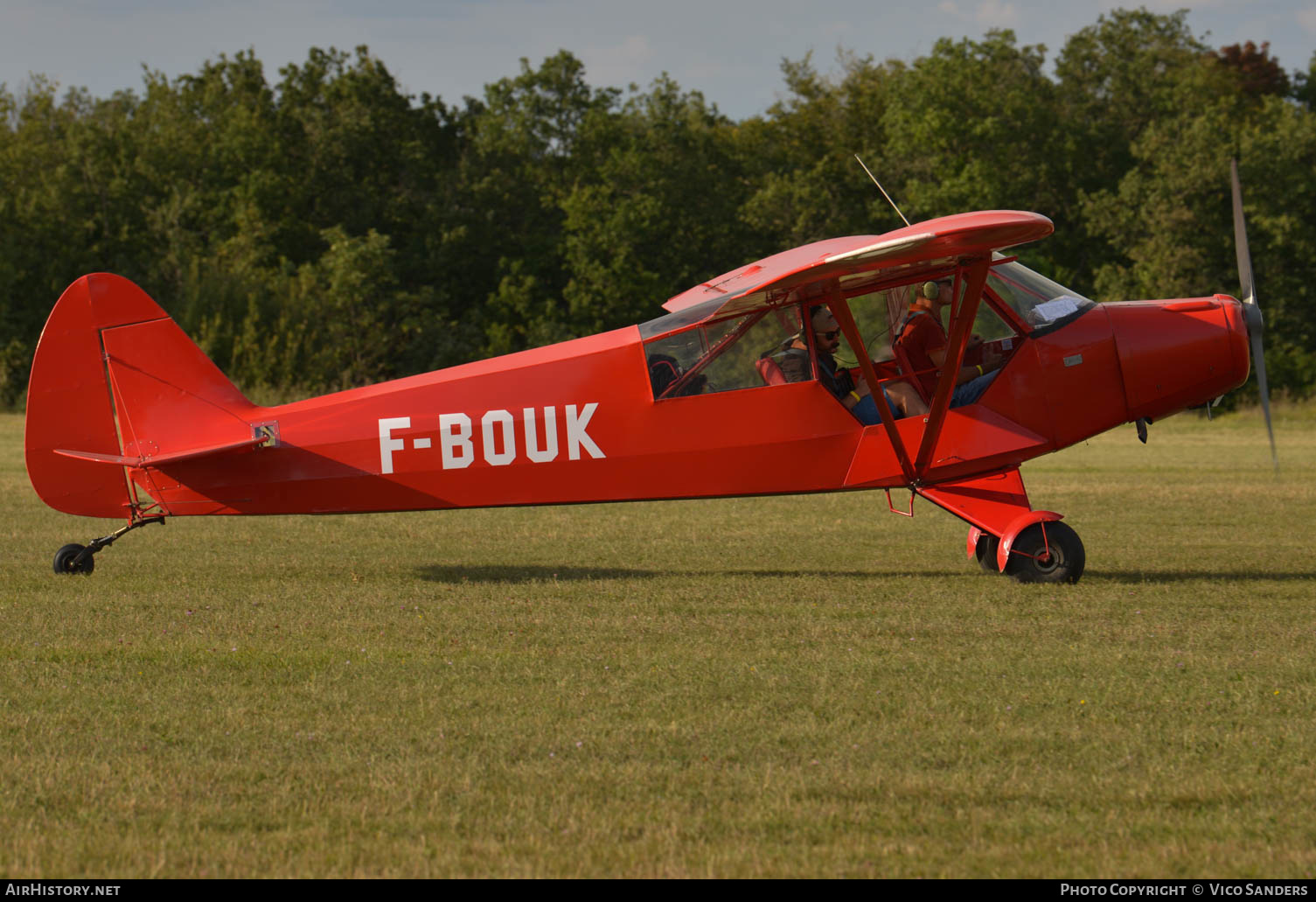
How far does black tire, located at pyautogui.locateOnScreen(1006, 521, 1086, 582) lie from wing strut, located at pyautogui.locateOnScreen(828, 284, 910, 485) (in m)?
0.93

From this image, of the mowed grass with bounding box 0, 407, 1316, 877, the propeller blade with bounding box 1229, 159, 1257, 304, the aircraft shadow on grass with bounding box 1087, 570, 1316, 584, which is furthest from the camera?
the propeller blade with bounding box 1229, 159, 1257, 304

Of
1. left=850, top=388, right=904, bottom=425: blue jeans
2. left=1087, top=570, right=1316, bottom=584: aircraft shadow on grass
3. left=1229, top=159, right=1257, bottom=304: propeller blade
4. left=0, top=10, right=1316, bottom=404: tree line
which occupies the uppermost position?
left=0, top=10, right=1316, bottom=404: tree line

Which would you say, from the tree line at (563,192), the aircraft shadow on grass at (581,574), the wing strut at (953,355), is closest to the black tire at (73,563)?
the aircraft shadow on grass at (581,574)

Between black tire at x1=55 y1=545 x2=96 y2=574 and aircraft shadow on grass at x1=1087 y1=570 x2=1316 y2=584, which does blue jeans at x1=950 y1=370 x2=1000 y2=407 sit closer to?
aircraft shadow on grass at x1=1087 y1=570 x2=1316 y2=584

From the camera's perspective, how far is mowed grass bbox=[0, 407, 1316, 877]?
13.6 ft

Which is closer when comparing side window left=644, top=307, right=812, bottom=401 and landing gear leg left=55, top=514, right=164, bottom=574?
side window left=644, top=307, right=812, bottom=401

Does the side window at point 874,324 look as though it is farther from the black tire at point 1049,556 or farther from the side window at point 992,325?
the black tire at point 1049,556

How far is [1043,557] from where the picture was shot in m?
8.97

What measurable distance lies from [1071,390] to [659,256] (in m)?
41.9

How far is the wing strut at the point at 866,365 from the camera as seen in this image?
28.2ft

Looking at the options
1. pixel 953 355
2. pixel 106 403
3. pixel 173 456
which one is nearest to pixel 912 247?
pixel 953 355

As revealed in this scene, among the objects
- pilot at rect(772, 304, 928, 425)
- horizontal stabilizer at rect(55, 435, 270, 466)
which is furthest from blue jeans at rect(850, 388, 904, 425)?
horizontal stabilizer at rect(55, 435, 270, 466)

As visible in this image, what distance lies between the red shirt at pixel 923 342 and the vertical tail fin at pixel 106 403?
4978 mm

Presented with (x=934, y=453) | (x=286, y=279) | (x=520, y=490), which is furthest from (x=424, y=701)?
(x=286, y=279)
